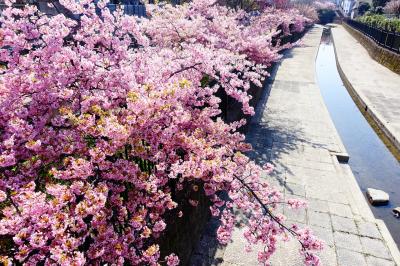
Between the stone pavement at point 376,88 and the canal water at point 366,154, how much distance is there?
1.71ft

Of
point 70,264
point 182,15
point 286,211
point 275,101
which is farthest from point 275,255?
point 275,101

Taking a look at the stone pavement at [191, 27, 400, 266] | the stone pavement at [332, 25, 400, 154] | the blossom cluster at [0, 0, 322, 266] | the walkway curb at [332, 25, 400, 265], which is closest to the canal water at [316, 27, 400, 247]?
the walkway curb at [332, 25, 400, 265]

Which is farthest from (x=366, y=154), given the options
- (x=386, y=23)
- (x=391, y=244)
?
(x=386, y=23)

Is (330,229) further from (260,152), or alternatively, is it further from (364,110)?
(364,110)

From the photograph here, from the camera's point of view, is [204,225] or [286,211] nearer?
[204,225]

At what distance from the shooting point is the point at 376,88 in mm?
15523

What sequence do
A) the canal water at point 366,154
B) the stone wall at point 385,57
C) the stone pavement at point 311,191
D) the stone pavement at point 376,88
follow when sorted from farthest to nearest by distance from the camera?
1. the stone wall at point 385,57
2. the stone pavement at point 376,88
3. the canal water at point 366,154
4. the stone pavement at point 311,191

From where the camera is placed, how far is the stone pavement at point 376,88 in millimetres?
11148

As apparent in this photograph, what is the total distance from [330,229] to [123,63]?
4824mm

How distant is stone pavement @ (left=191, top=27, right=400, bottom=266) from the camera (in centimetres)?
506

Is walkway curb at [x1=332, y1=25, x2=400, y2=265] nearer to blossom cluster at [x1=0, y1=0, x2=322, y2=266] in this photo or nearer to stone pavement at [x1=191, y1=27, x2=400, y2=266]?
stone pavement at [x1=191, y1=27, x2=400, y2=266]

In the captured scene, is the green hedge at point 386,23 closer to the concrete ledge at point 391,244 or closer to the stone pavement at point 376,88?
the stone pavement at point 376,88

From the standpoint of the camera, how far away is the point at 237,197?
14.3 ft

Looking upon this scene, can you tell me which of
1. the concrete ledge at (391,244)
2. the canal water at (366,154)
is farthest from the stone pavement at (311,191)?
the canal water at (366,154)
